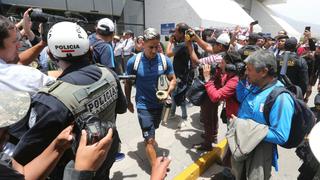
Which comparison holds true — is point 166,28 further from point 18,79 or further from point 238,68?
point 18,79

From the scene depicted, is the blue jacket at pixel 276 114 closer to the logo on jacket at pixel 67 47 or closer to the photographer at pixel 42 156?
the photographer at pixel 42 156

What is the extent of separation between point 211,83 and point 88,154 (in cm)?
227

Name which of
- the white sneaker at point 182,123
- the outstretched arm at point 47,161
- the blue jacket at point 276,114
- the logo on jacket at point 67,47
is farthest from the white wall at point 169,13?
the outstretched arm at point 47,161

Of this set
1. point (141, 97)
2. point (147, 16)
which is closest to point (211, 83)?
point (141, 97)

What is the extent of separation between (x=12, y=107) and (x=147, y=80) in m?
2.51

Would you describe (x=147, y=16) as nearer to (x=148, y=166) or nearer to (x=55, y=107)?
(x=148, y=166)

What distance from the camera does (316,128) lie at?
1.49 meters

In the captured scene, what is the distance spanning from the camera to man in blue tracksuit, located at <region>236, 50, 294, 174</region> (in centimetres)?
214

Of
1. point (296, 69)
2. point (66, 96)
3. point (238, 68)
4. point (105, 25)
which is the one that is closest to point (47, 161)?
point (66, 96)

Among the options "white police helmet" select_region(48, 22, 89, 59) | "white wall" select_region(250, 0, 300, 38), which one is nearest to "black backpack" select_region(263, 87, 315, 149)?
"white police helmet" select_region(48, 22, 89, 59)

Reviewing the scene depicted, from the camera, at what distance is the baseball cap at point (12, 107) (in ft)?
3.11

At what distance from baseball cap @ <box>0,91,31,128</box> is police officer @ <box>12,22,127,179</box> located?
493 millimetres

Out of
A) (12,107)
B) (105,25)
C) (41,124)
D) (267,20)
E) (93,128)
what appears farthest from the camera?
(267,20)

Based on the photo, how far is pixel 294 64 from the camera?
16.1ft
